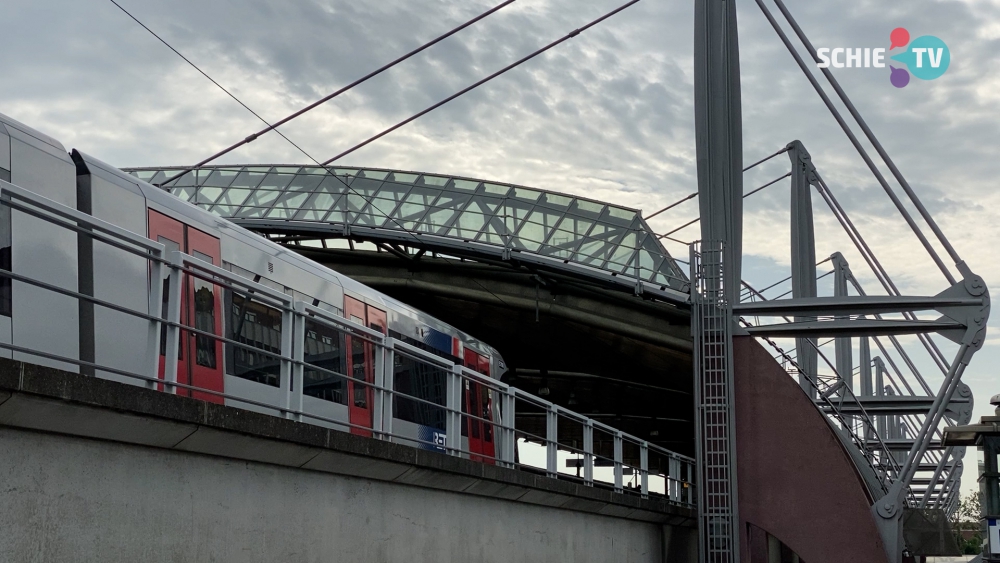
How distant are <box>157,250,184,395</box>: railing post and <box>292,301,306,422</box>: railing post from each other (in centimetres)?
131

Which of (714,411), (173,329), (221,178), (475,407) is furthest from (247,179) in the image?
(173,329)

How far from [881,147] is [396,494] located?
17980mm

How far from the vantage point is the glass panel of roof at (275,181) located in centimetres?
3288

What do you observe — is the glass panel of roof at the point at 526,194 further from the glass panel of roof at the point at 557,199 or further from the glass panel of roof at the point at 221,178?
the glass panel of roof at the point at 221,178

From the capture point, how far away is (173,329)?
6988 millimetres

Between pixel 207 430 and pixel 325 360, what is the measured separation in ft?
14.3

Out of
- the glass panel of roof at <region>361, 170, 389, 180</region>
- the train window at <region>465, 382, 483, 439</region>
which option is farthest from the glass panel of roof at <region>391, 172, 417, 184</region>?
the train window at <region>465, 382, 483, 439</region>

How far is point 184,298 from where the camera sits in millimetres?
10508

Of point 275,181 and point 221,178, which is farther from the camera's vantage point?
point 221,178

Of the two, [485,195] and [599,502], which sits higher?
[485,195]

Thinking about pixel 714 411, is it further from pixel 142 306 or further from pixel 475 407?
pixel 142 306

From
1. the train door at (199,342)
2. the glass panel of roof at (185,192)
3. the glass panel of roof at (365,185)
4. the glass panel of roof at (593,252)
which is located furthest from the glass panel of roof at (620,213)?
the train door at (199,342)

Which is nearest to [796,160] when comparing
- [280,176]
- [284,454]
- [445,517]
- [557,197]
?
[557,197]

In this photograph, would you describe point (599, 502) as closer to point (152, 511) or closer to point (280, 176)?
point (152, 511)
